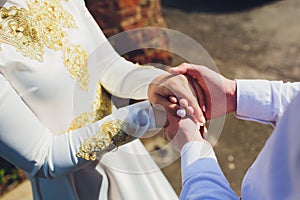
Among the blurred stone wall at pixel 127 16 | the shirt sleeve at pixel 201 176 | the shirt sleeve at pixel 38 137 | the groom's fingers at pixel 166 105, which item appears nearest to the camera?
the shirt sleeve at pixel 201 176

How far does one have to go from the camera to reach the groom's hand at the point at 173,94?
1.14 meters

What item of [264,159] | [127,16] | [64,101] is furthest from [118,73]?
[127,16]

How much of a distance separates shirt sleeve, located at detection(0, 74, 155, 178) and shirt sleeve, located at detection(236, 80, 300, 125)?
27cm

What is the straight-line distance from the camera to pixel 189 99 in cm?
116

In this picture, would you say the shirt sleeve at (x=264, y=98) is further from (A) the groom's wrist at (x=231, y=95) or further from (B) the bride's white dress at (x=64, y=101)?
(B) the bride's white dress at (x=64, y=101)

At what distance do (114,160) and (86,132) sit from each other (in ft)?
0.79

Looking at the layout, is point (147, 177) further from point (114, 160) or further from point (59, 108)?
point (59, 108)

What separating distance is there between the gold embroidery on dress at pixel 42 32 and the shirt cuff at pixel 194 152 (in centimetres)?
38

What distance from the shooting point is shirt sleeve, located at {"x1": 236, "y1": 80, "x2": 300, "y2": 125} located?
3.84ft

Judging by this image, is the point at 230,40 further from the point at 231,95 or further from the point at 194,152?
the point at 194,152

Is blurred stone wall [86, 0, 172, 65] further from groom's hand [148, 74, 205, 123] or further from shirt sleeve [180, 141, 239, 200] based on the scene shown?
shirt sleeve [180, 141, 239, 200]

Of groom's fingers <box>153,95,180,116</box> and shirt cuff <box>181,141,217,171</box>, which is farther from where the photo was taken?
groom's fingers <box>153,95,180,116</box>

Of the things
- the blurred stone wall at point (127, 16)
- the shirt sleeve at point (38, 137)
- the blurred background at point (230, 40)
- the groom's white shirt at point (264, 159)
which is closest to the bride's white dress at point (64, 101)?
the shirt sleeve at point (38, 137)

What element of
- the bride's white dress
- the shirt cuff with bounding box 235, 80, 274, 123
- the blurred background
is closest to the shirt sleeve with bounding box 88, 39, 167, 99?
the bride's white dress
